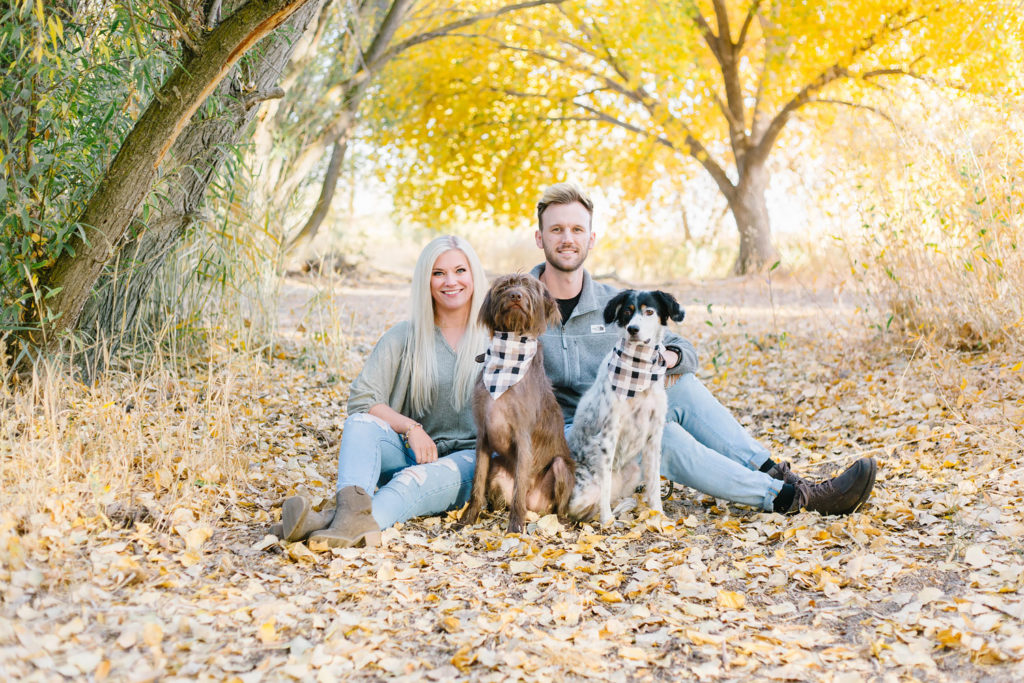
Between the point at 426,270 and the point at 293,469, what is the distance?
126 centimetres

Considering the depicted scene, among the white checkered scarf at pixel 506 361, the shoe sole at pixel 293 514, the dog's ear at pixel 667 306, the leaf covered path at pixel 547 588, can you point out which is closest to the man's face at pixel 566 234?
the dog's ear at pixel 667 306

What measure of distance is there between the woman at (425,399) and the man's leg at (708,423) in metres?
0.99

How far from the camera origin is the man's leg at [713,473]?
3674 millimetres

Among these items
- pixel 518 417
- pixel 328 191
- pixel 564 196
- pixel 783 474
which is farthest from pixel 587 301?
pixel 328 191

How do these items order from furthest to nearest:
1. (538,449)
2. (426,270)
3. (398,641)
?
(426,270) < (538,449) < (398,641)

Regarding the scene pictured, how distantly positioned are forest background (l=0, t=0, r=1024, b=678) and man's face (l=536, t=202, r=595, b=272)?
1.28m

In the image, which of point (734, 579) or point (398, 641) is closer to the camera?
point (398, 641)

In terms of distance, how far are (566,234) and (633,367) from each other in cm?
82

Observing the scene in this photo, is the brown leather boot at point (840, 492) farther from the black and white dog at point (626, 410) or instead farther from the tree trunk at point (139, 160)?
the tree trunk at point (139, 160)

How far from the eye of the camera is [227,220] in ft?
17.7

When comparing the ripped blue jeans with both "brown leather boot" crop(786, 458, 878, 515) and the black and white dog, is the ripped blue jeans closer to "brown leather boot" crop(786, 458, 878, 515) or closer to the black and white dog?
the black and white dog

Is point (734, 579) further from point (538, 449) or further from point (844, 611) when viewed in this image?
point (538, 449)

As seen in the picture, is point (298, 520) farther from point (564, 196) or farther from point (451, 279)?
point (564, 196)

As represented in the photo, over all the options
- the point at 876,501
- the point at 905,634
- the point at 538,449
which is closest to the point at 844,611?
the point at 905,634
